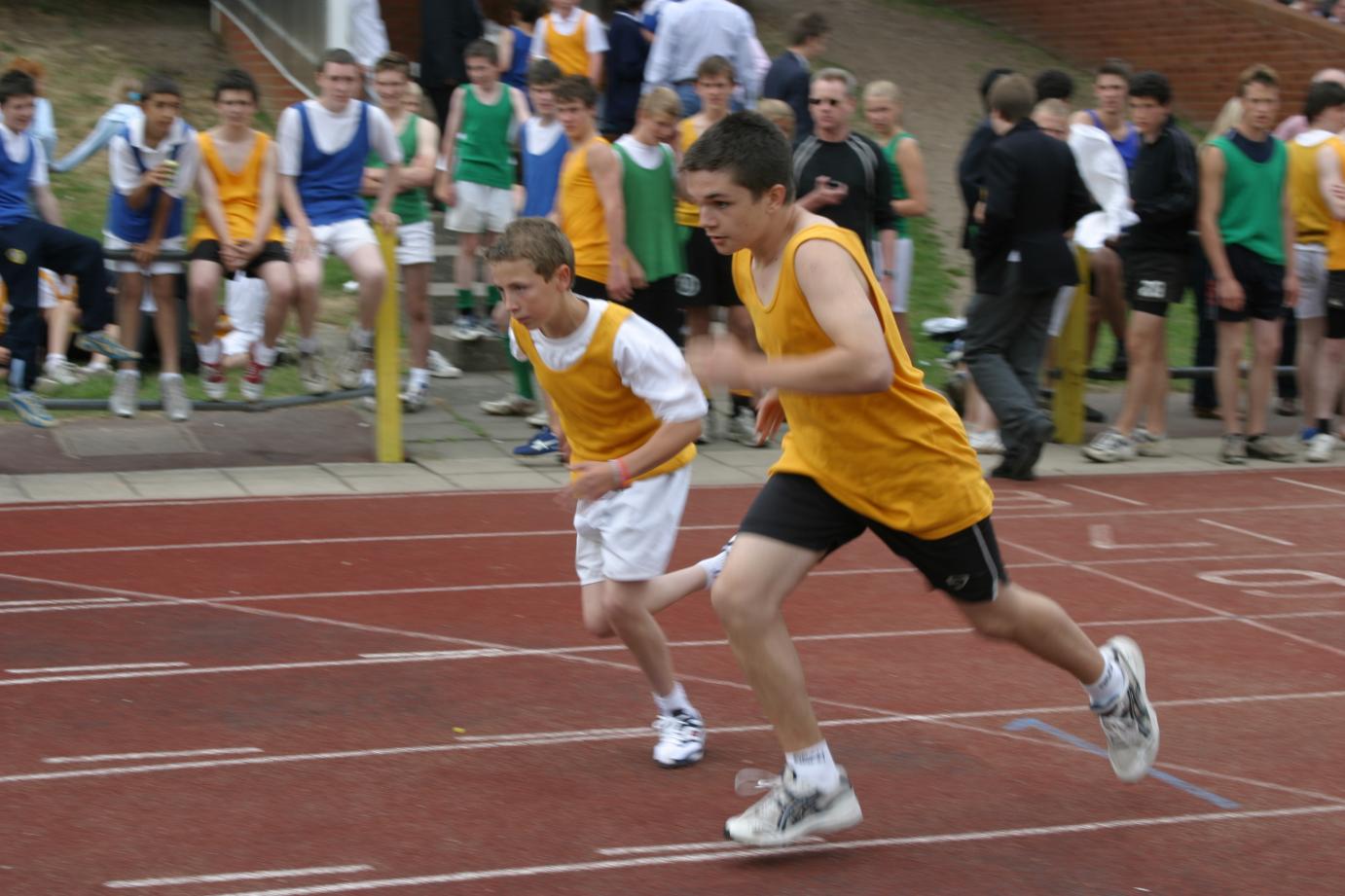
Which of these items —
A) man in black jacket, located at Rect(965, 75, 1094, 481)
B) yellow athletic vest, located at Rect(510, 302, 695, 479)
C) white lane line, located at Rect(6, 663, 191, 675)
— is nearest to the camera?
yellow athletic vest, located at Rect(510, 302, 695, 479)

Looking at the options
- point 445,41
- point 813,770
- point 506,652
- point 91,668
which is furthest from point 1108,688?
point 445,41

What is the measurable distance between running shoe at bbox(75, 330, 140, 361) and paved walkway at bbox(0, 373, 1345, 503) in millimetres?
416

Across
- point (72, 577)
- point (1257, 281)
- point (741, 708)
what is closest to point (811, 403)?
point (741, 708)

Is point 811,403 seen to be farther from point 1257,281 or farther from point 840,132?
point 1257,281

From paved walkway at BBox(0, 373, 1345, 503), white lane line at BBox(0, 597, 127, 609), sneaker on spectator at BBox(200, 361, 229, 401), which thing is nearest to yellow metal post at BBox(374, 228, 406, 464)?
paved walkway at BBox(0, 373, 1345, 503)

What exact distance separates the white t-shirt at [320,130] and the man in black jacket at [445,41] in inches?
128

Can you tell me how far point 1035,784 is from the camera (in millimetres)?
5082

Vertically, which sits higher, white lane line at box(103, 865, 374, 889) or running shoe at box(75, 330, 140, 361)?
running shoe at box(75, 330, 140, 361)

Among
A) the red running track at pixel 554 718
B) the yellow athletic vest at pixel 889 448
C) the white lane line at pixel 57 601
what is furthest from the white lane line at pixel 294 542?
the yellow athletic vest at pixel 889 448

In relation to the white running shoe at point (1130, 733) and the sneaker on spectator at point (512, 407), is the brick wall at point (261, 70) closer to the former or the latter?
the sneaker on spectator at point (512, 407)

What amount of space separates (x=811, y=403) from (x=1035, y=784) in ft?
4.57

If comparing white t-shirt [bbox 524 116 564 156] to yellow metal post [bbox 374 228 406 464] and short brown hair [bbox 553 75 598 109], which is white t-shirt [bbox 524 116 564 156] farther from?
yellow metal post [bbox 374 228 406 464]

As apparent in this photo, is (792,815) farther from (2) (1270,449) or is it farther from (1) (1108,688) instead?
(2) (1270,449)

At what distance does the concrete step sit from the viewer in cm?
1239
